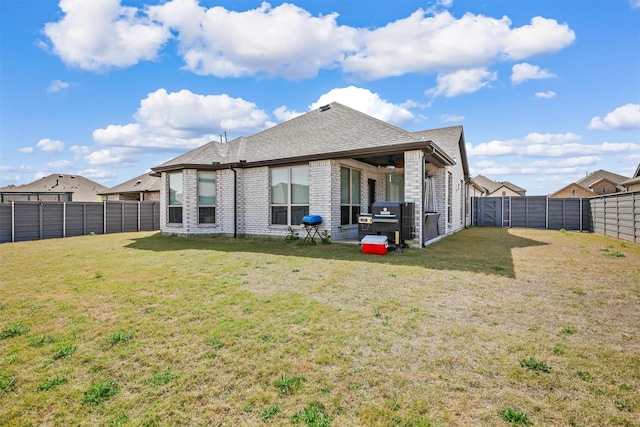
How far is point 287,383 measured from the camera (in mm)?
2227

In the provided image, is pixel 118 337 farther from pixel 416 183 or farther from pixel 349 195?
pixel 349 195

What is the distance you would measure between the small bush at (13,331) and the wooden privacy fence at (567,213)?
15.5 m

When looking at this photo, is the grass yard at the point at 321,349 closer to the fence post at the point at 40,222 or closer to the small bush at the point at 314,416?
the small bush at the point at 314,416

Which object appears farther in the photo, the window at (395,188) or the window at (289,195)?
the window at (395,188)

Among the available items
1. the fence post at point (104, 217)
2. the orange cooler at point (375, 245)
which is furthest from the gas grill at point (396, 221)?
the fence post at point (104, 217)

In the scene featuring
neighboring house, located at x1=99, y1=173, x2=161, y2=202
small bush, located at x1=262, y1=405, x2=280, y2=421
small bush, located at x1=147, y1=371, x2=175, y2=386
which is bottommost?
small bush, located at x1=147, y1=371, x2=175, y2=386

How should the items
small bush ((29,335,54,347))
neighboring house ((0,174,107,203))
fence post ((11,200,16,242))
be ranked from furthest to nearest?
neighboring house ((0,174,107,203)) → fence post ((11,200,16,242)) → small bush ((29,335,54,347))

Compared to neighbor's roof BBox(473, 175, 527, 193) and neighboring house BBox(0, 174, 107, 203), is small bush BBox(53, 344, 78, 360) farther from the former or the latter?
neighbor's roof BBox(473, 175, 527, 193)

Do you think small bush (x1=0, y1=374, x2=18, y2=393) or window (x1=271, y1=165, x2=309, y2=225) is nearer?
small bush (x1=0, y1=374, x2=18, y2=393)

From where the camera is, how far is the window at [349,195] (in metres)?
10.7

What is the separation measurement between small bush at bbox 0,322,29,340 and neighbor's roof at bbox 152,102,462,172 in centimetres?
801

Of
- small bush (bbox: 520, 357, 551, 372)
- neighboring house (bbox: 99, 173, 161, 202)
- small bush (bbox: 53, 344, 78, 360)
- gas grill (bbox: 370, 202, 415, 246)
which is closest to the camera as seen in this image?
small bush (bbox: 520, 357, 551, 372)

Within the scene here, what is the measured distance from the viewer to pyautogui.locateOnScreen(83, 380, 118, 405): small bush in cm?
209

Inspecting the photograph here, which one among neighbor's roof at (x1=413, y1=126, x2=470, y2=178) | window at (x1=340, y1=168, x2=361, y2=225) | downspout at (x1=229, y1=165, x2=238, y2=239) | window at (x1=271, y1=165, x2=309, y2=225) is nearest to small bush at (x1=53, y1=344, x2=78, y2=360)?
window at (x1=271, y1=165, x2=309, y2=225)
